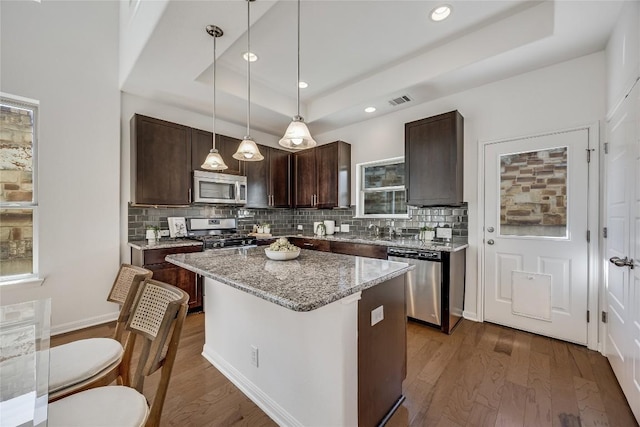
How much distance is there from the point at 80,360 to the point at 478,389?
2.43 meters

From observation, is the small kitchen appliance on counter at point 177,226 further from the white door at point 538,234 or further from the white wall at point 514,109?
the white door at point 538,234

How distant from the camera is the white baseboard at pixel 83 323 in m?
2.78

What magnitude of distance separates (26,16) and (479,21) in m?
4.39

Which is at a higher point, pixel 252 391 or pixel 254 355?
pixel 254 355

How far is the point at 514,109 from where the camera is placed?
289 cm

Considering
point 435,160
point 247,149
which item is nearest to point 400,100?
point 435,160

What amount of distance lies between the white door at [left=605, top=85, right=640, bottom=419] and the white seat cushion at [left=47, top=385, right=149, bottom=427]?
2651mm

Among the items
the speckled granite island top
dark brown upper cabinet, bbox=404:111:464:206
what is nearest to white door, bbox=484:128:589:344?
dark brown upper cabinet, bbox=404:111:464:206

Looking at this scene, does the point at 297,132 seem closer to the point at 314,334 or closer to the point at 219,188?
the point at 314,334

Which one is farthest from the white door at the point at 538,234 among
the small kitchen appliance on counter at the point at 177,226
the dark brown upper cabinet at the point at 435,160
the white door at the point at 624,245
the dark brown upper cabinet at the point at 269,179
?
the small kitchen appliance on counter at the point at 177,226

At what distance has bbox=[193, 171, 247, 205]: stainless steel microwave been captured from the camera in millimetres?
3604

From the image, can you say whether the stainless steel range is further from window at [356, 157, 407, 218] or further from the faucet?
the faucet

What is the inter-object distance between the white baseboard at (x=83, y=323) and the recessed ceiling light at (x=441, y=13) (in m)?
4.59

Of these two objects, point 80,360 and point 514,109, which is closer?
point 80,360
